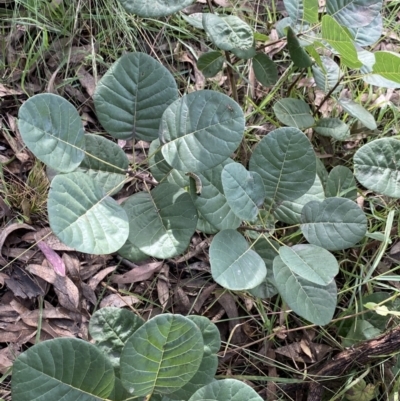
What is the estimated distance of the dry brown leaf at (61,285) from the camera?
1.49 meters

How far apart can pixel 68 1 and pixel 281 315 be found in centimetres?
131

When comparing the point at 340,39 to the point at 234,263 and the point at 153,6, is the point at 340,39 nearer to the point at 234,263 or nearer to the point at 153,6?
the point at 153,6

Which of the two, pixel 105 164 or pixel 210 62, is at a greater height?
pixel 210 62

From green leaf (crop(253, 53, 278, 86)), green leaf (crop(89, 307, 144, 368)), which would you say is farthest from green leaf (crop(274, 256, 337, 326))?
green leaf (crop(253, 53, 278, 86))

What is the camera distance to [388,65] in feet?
4.00

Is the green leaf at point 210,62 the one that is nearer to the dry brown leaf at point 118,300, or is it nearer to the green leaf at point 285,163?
the green leaf at point 285,163

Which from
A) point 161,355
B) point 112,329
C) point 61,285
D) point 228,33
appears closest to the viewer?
point 161,355

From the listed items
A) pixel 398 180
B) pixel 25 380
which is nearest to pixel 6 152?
pixel 25 380

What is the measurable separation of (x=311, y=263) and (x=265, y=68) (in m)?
0.64

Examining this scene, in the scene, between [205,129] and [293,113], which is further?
[293,113]

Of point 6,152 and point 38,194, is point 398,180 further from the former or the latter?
point 6,152

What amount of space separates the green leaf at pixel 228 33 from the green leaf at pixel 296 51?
0.33ft

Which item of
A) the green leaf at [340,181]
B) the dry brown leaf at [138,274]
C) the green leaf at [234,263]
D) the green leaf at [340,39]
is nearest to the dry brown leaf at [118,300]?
the dry brown leaf at [138,274]

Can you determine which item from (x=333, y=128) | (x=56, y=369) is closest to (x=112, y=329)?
(x=56, y=369)
